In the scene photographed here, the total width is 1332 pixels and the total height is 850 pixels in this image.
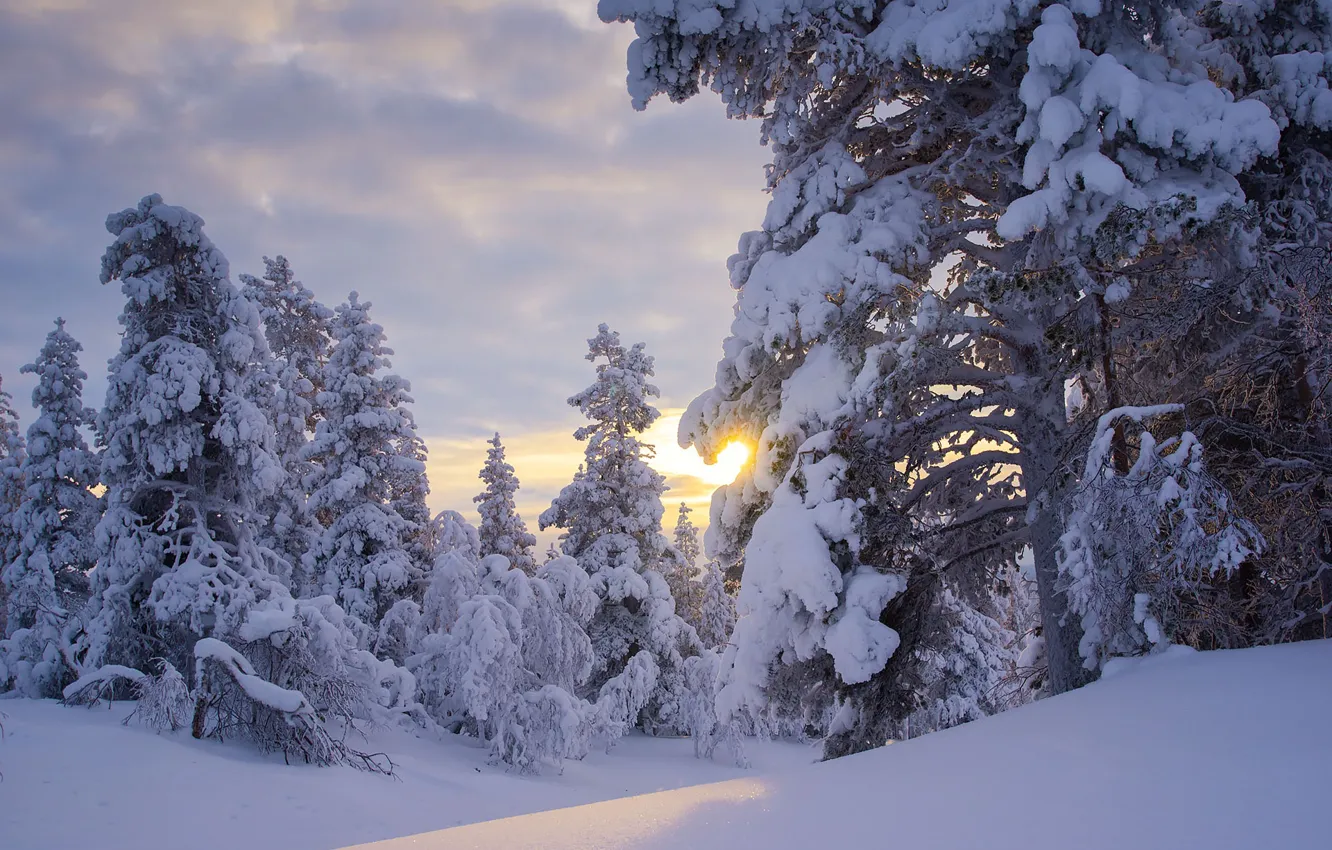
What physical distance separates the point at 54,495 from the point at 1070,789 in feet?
82.4

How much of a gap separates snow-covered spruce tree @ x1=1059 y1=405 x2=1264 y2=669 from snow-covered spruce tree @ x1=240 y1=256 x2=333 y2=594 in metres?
18.0

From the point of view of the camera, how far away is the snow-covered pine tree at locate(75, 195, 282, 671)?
14.7 meters

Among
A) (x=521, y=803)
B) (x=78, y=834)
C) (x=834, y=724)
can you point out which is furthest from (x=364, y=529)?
(x=834, y=724)

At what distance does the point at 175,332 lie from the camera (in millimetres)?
15703

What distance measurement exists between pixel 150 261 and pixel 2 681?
9.21 metres

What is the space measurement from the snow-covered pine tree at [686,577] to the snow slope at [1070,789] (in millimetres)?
21601

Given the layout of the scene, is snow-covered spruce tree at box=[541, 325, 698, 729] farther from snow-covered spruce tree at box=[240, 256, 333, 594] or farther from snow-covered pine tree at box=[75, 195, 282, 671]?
snow-covered pine tree at box=[75, 195, 282, 671]

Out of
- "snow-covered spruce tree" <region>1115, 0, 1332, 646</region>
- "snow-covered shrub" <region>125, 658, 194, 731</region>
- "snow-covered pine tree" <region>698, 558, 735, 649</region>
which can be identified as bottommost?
"snow-covered pine tree" <region>698, 558, 735, 649</region>

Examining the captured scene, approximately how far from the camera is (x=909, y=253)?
328 inches

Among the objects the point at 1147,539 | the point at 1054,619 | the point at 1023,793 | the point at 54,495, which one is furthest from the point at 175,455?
the point at 1147,539

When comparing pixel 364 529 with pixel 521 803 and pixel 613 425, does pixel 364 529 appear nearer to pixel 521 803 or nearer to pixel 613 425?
pixel 613 425

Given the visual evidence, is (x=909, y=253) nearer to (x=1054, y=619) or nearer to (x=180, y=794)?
(x=1054, y=619)

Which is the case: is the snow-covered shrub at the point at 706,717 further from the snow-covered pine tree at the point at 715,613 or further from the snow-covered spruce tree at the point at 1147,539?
the snow-covered spruce tree at the point at 1147,539

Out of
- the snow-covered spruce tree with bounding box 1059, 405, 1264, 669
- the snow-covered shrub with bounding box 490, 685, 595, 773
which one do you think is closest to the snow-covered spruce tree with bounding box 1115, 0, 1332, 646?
the snow-covered spruce tree with bounding box 1059, 405, 1264, 669
